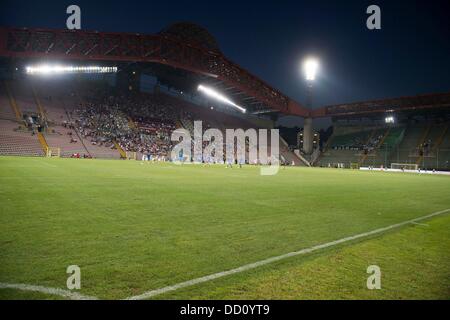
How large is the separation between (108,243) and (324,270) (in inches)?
126

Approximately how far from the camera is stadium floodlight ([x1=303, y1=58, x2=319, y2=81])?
56.1m

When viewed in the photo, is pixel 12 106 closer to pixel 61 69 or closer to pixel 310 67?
pixel 61 69

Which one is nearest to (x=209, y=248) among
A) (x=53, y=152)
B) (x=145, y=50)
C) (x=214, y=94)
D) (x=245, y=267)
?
(x=245, y=267)

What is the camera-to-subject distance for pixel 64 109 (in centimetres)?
5075

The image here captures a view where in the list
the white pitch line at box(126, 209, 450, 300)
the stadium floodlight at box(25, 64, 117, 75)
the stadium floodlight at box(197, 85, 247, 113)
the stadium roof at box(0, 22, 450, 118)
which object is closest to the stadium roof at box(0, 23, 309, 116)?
the stadium roof at box(0, 22, 450, 118)

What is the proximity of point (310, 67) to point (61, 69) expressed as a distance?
4332cm

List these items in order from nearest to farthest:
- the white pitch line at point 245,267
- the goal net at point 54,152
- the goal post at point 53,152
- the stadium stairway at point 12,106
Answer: the white pitch line at point 245,267 → the goal post at point 53,152 → the goal net at point 54,152 → the stadium stairway at point 12,106

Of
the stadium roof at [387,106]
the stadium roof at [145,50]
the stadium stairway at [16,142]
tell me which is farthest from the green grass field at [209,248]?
the stadium roof at [387,106]

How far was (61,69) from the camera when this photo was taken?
53.9 metres

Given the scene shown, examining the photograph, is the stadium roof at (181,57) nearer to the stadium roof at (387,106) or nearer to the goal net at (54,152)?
the stadium roof at (387,106)

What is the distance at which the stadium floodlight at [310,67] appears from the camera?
5609 centimetres

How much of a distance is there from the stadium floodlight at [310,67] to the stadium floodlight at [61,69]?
119ft

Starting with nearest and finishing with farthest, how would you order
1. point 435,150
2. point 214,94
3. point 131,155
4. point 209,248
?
point 209,248, point 131,155, point 435,150, point 214,94
